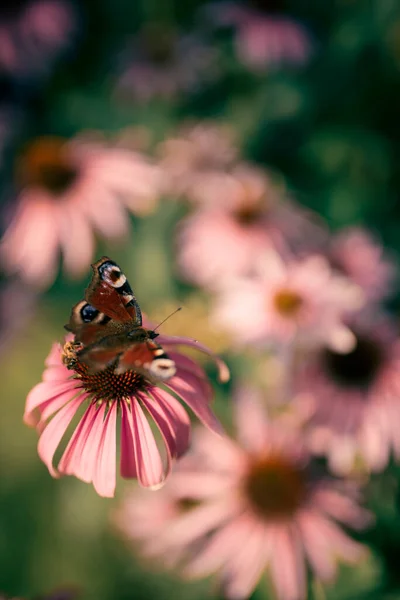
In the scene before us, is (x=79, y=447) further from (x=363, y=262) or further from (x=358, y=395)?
(x=363, y=262)

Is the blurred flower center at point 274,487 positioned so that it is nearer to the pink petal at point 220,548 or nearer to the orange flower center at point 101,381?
the pink petal at point 220,548

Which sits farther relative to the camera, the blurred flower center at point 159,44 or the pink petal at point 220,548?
the blurred flower center at point 159,44

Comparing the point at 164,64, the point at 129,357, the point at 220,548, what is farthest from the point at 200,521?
the point at 164,64

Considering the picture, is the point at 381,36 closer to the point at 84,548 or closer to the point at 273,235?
the point at 273,235

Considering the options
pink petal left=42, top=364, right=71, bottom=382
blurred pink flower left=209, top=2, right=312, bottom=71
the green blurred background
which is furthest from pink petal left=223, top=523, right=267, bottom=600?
blurred pink flower left=209, top=2, right=312, bottom=71

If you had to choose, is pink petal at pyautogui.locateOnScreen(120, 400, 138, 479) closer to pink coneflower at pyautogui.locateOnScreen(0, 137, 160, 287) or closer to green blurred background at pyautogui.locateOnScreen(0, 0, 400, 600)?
green blurred background at pyautogui.locateOnScreen(0, 0, 400, 600)

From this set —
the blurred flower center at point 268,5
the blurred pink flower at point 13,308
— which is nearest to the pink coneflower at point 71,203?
the blurred pink flower at point 13,308
